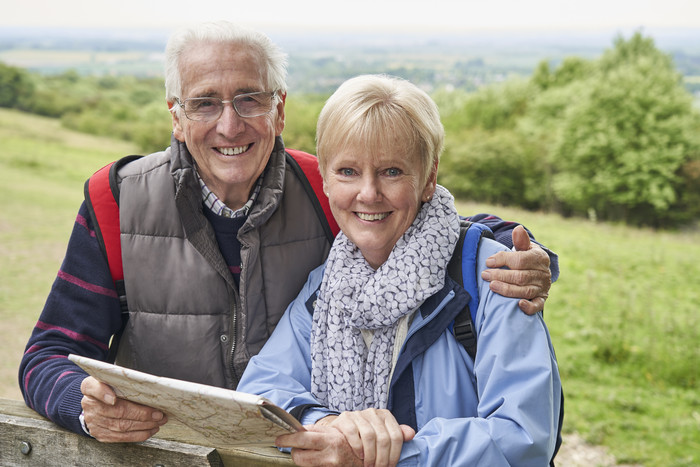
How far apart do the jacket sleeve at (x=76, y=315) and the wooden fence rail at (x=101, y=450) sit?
1.08 ft

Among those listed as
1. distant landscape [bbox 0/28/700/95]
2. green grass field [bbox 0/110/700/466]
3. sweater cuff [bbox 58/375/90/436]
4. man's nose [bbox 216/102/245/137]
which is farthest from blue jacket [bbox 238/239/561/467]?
distant landscape [bbox 0/28/700/95]

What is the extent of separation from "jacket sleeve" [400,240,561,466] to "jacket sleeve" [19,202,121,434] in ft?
3.91

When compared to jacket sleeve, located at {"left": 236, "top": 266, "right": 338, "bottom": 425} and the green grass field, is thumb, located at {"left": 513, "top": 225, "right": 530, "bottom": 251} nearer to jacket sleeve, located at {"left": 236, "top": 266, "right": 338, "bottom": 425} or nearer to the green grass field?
jacket sleeve, located at {"left": 236, "top": 266, "right": 338, "bottom": 425}

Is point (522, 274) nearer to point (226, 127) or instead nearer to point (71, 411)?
point (226, 127)

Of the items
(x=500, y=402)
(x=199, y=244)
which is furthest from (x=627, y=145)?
(x=500, y=402)

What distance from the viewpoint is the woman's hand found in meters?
1.56

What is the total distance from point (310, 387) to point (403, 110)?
934 mm

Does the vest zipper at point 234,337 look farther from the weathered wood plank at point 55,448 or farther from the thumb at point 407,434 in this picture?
the thumb at point 407,434

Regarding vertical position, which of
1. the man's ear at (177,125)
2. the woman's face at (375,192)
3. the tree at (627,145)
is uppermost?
the man's ear at (177,125)

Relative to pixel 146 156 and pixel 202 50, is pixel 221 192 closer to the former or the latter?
pixel 146 156

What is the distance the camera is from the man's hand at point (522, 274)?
1.80 metres

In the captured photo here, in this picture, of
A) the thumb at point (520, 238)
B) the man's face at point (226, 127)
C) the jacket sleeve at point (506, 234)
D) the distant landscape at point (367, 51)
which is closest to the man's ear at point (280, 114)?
the man's face at point (226, 127)

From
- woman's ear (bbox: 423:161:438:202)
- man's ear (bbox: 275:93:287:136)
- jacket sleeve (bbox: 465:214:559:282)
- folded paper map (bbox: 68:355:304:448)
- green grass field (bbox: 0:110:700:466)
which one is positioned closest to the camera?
folded paper map (bbox: 68:355:304:448)

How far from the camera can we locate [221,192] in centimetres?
246
